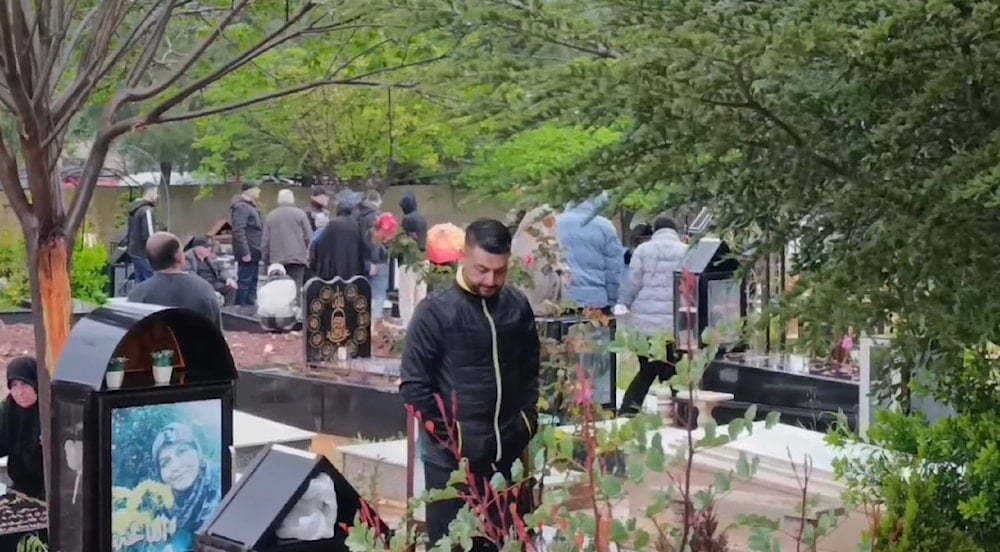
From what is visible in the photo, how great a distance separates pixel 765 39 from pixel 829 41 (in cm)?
15

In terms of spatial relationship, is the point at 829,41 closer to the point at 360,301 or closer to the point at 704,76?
the point at 704,76

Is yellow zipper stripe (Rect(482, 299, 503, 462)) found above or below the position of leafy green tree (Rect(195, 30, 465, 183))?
below

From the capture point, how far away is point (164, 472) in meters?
5.63

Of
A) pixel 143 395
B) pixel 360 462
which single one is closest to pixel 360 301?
pixel 360 462

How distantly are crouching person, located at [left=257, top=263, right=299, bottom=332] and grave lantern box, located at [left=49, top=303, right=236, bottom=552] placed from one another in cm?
1043

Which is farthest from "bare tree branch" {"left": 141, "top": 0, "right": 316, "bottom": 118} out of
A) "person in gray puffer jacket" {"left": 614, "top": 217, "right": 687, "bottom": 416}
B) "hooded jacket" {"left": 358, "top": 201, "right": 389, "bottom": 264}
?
"hooded jacket" {"left": 358, "top": 201, "right": 389, "bottom": 264}

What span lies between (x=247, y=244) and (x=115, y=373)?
44.8ft

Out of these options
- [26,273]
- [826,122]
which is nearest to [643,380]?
[826,122]

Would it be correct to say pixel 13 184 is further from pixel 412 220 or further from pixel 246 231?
pixel 246 231

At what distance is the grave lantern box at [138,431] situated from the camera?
546cm

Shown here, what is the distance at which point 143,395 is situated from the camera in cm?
555

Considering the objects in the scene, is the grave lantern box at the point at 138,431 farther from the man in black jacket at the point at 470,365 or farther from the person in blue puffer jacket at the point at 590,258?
the person in blue puffer jacket at the point at 590,258

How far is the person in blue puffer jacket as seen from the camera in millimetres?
11383

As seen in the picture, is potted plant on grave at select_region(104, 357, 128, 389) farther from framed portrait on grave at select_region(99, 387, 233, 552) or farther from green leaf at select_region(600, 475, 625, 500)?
green leaf at select_region(600, 475, 625, 500)
